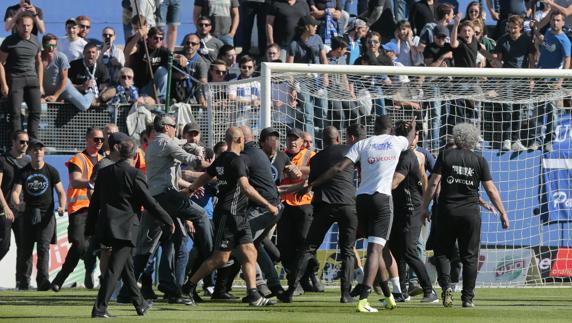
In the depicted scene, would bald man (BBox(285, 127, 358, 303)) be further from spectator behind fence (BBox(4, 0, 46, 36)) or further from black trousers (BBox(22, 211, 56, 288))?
spectator behind fence (BBox(4, 0, 46, 36))

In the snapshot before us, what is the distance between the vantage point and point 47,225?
1728cm

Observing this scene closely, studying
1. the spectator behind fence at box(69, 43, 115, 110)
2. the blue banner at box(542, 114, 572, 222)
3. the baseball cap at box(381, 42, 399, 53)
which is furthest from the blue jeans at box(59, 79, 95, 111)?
the blue banner at box(542, 114, 572, 222)

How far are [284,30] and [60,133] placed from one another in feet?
16.3

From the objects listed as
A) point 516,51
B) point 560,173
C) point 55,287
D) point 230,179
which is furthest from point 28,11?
point 560,173

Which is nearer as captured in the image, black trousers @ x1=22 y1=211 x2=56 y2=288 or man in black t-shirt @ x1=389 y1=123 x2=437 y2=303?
man in black t-shirt @ x1=389 y1=123 x2=437 y2=303

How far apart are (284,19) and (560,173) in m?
5.88

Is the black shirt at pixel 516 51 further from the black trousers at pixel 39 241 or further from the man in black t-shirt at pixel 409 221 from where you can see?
the black trousers at pixel 39 241

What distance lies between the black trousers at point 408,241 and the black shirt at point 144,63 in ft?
22.9

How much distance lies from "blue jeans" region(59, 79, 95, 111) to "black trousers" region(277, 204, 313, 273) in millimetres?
4798

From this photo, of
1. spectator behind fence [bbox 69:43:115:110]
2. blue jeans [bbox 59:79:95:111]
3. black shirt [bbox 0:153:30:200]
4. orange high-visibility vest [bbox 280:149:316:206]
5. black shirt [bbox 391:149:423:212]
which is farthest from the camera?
spectator behind fence [bbox 69:43:115:110]

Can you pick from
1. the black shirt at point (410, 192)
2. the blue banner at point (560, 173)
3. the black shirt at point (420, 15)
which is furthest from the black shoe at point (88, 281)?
the black shirt at point (420, 15)

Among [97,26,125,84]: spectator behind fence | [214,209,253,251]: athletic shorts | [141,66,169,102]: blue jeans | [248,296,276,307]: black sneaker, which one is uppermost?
[97,26,125,84]: spectator behind fence

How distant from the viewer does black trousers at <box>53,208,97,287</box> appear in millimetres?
16375

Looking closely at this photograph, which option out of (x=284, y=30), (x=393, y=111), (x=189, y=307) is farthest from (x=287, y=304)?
(x=284, y=30)
